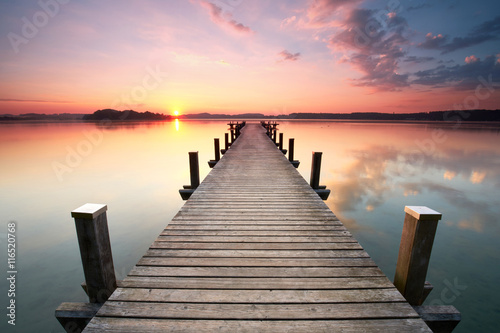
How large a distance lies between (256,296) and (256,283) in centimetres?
16

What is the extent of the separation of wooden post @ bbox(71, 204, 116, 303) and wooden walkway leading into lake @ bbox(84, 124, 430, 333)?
339 millimetres

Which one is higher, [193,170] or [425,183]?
[193,170]

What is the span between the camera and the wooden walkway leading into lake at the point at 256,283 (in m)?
1.81

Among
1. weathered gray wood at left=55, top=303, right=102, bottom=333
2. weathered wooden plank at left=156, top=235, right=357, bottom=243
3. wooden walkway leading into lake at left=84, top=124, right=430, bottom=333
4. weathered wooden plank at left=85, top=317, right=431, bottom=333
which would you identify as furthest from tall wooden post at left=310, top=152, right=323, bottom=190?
weathered gray wood at left=55, top=303, right=102, bottom=333

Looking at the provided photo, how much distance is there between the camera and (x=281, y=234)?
321 centimetres

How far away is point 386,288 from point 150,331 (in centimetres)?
228

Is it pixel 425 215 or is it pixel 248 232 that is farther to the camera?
pixel 248 232

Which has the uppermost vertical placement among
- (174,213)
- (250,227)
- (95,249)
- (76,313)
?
(95,249)

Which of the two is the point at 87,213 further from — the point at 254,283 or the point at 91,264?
the point at 254,283

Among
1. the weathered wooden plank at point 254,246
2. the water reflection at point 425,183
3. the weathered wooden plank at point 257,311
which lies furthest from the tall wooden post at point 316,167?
the weathered wooden plank at point 257,311

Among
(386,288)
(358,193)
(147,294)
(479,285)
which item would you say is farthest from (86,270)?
(358,193)

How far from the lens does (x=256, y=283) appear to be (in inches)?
87.1

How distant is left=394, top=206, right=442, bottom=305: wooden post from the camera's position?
2.18m

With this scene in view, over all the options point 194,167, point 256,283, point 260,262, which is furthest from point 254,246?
point 194,167
